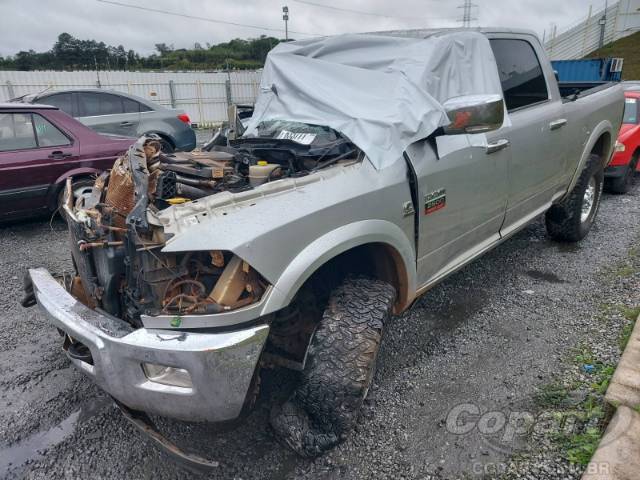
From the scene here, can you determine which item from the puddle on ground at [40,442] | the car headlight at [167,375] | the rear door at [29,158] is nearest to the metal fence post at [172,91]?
the rear door at [29,158]

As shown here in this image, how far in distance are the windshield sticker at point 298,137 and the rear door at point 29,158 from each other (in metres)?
3.91

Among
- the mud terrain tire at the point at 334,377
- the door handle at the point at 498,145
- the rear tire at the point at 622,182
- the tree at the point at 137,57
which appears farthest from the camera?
the tree at the point at 137,57

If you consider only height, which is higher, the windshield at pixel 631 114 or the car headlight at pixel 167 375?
the windshield at pixel 631 114

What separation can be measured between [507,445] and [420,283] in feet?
3.15

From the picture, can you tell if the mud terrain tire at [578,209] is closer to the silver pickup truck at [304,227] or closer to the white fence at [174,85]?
the silver pickup truck at [304,227]

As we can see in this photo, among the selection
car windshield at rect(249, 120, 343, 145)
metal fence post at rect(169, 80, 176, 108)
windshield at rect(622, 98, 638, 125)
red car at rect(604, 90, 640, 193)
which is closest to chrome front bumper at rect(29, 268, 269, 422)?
car windshield at rect(249, 120, 343, 145)

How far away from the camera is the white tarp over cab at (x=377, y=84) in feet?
8.62

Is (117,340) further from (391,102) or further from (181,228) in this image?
(391,102)

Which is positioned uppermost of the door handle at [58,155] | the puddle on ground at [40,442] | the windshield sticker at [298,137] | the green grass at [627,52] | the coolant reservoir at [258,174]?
the green grass at [627,52]

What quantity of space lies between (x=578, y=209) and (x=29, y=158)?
19.4 ft

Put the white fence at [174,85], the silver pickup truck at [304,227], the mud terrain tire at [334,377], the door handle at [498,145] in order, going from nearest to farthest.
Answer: the silver pickup truck at [304,227] → the mud terrain tire at [334,377] → the door handle at [498,145] → the white fence at [174,85]

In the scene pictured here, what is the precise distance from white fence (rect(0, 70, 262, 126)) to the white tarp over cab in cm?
1533

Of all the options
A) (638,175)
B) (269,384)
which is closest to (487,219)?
(269,384)

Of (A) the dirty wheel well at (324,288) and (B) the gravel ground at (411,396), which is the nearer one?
(B) the gravel ground at (411,396)
